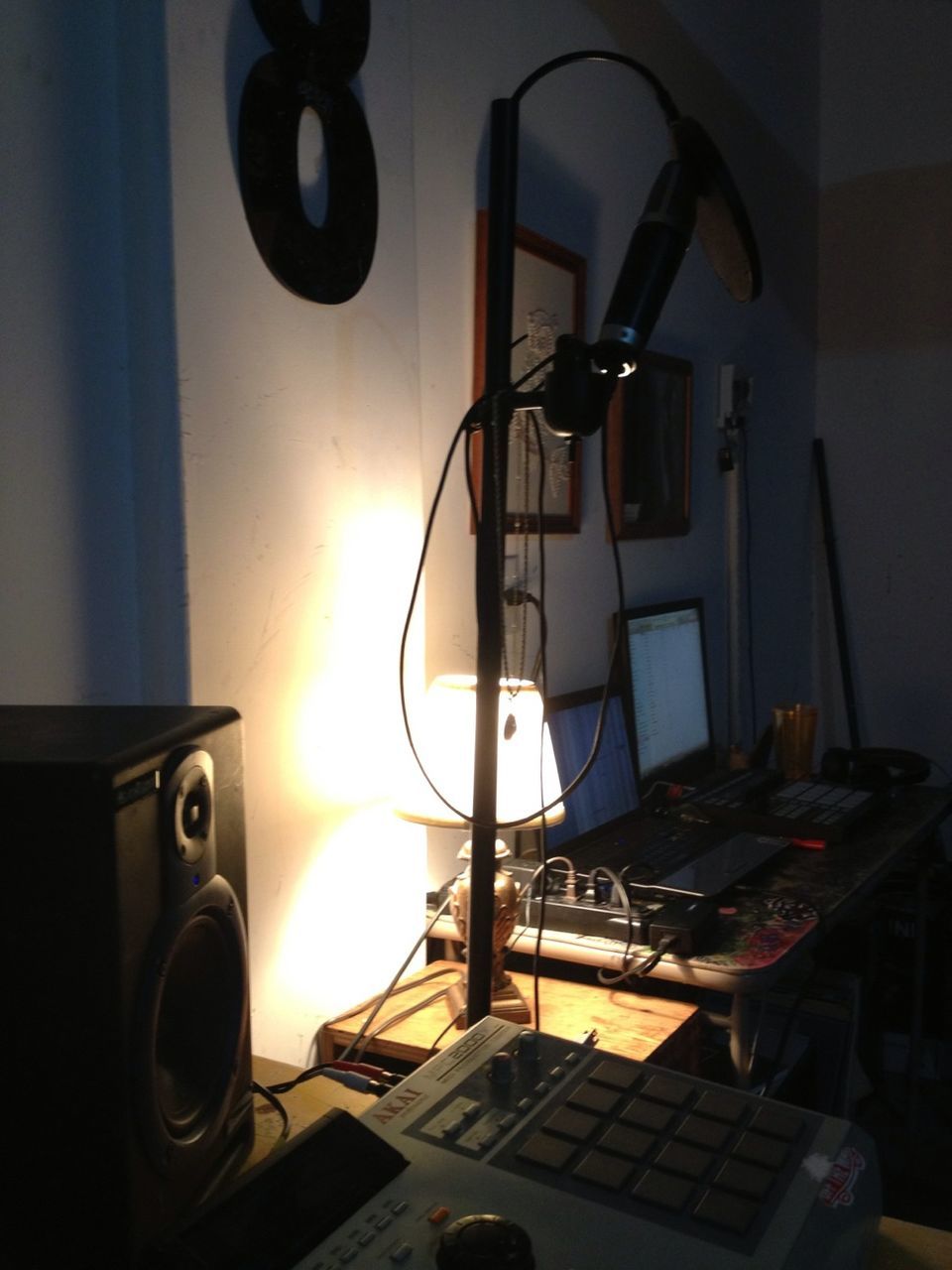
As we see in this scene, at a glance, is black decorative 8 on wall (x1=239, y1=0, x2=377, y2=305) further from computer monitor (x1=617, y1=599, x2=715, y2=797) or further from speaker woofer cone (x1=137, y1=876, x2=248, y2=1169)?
computer monitor (x1=617, y1=599, x2=715, y2=797)

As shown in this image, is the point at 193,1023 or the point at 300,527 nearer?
the point at 193,1023

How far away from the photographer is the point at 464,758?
1.39 meters

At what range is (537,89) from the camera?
6.56 ft

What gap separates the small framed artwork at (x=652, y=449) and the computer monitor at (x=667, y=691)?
0.68ft

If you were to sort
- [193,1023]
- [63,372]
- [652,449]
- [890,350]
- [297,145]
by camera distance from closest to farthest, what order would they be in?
[193,1023] < [63,372] < [297,145] < [652,449] < [890,350]

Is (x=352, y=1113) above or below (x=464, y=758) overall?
below

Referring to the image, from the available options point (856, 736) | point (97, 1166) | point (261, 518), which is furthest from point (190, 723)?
point (856, 736)

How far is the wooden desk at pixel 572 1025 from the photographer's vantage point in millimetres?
1320

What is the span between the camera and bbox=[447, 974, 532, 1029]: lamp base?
1.38 meters

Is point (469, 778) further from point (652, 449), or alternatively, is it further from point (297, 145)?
point (652, 449)

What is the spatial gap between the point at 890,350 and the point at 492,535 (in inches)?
113

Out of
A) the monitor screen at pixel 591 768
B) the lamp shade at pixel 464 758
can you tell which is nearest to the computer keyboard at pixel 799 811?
the monitor screen at pixel 591 768

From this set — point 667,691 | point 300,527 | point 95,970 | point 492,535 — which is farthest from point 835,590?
point 95,970

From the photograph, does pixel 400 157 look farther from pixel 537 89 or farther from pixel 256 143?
pixel 537 89
